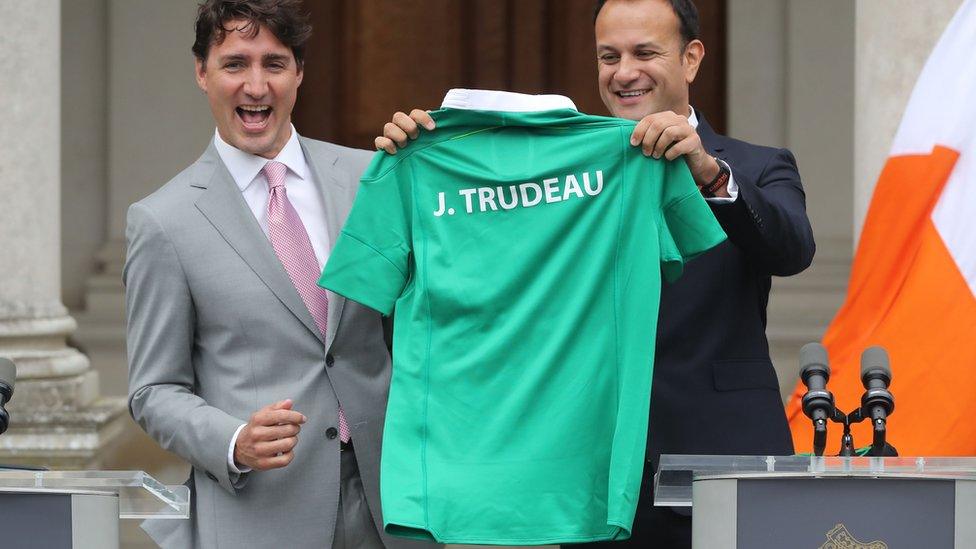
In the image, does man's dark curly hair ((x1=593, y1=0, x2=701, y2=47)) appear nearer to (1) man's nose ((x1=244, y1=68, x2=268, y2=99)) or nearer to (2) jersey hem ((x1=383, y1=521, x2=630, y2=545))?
(1) man's nose ((x1=244, y1=68, x2=268, y2=99))

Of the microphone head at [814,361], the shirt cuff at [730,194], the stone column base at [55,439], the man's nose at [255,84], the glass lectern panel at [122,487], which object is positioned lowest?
the stone column base at [55,439]

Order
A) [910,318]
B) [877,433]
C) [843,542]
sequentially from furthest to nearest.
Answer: [910,318] < [877,433] < [843,542]

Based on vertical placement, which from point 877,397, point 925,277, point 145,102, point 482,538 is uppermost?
point 145,102

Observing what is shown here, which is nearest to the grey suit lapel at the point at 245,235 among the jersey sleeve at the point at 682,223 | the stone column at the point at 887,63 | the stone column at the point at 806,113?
the jersey sleeve at the point at 682,223

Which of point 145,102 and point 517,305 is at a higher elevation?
point 145,102

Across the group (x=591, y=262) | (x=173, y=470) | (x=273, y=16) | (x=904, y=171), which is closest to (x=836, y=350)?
(x=904, y=171)

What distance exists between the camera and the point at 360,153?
10.8 feet

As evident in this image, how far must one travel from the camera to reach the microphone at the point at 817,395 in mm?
2852

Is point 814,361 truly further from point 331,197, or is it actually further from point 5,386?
point 5,386

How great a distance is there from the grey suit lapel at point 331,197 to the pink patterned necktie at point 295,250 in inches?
1.2

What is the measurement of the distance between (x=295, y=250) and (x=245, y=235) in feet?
0.35

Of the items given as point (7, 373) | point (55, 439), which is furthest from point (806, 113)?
point (7, 373)

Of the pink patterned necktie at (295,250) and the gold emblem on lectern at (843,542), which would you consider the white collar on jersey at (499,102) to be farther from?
the gold emblem on lectern at (843,542)

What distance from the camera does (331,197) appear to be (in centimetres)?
316
